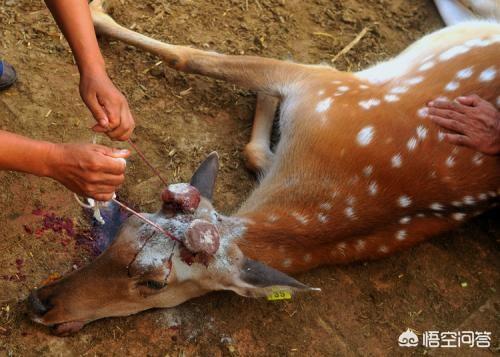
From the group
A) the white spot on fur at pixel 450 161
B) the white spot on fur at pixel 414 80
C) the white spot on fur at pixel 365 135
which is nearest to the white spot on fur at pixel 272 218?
the white spot on fur at pixel 365 135

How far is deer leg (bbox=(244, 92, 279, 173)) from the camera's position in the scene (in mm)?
3876

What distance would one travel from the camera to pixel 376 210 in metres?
3.37

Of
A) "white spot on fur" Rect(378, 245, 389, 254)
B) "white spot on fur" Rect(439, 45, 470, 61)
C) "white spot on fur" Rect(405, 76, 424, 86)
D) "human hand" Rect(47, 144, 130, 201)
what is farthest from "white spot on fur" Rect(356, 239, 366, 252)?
"human hand" Rect(47, 144, 130, 201)

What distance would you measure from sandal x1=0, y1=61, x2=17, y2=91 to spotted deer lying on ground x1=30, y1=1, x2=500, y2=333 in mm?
947

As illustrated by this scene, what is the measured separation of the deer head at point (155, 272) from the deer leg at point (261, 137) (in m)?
0.87

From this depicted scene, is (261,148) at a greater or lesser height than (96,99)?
lesser

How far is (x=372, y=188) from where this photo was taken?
133 inches

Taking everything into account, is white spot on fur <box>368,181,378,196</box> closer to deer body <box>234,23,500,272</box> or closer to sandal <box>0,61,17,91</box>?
deer body <box>234,23,500,272</box>

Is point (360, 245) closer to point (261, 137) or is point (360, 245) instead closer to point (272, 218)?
point (272, 218)

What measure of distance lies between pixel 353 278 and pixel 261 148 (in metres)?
1.01

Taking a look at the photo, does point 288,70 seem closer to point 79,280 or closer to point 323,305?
point 323,305

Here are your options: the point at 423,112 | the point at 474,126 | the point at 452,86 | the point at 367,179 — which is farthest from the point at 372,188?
the point at 452,86

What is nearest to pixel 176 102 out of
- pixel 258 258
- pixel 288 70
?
pixel 288 70

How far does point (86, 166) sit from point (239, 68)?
78.9 inches
